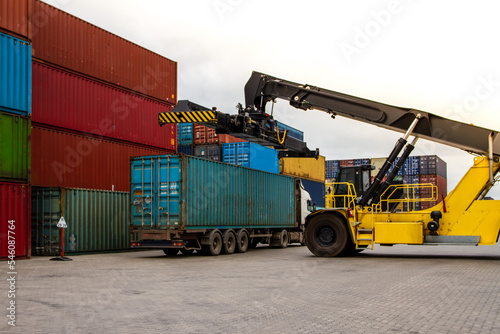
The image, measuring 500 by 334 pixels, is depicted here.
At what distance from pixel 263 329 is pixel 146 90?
66.7 feet

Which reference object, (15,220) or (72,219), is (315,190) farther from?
(15,220)

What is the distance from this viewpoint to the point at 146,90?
2505 cm

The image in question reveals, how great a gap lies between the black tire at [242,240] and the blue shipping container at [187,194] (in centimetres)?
34

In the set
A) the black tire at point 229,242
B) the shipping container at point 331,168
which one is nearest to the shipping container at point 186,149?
the black tire at point 229,242

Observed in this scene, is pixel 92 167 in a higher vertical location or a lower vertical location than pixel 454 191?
higher

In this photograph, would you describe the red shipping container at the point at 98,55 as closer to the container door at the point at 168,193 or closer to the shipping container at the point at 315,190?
the container door at the point at 168,193

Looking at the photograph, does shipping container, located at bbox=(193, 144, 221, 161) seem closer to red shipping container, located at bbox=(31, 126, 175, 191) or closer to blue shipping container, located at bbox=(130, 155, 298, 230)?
red shipping container, located at bbox=(31, 126, 175, 191)

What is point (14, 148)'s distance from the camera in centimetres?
1658

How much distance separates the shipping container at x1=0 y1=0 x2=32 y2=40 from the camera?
54.1 ft

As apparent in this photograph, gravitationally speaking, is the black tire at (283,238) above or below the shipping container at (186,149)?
below

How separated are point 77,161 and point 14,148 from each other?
433 centimetres

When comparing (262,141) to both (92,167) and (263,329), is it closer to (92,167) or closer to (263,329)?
(92,167)

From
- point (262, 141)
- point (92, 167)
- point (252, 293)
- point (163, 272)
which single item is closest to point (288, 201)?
point (262, 141)

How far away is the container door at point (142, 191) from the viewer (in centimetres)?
1773
